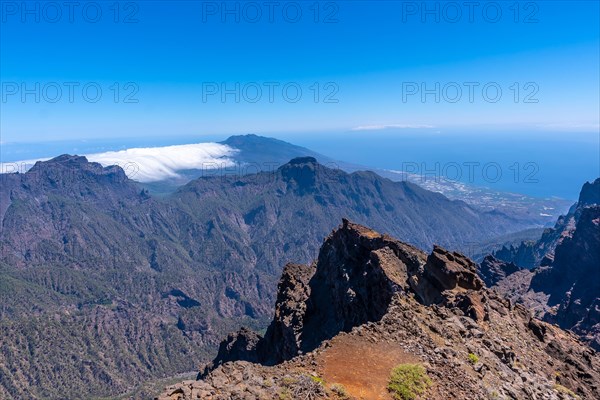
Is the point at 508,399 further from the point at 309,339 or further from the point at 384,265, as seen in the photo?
the point at 309,339

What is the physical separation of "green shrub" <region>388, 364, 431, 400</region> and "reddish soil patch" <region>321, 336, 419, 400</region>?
0.48m

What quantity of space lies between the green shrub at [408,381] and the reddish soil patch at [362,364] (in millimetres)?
479

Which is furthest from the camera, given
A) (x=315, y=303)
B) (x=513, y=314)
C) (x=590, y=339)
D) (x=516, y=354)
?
(x=590, y=339)

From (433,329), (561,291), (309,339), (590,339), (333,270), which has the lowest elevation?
(561,291)

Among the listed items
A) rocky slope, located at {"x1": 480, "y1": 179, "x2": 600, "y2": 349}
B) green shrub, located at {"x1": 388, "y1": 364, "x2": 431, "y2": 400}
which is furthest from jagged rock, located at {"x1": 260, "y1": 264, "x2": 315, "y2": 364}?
rocky slope, located at {"x1": 480, "y1": 179, "x2": 600, "y2": 349}

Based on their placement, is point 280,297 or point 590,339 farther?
point 590,339

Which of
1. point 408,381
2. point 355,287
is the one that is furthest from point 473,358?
point 355,287

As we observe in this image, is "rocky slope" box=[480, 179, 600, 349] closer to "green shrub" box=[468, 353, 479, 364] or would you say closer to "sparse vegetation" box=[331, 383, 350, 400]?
"green shrub" box=[468, 353, 479, 364]

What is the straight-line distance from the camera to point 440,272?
50.0 m

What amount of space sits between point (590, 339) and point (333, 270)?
76657mm

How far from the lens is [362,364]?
2811 cm

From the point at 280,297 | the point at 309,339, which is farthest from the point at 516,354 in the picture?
the point at 280,297

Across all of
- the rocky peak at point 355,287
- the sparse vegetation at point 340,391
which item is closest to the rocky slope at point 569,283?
the rocky peak at point 355,287

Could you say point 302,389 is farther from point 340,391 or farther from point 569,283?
point 569,283
